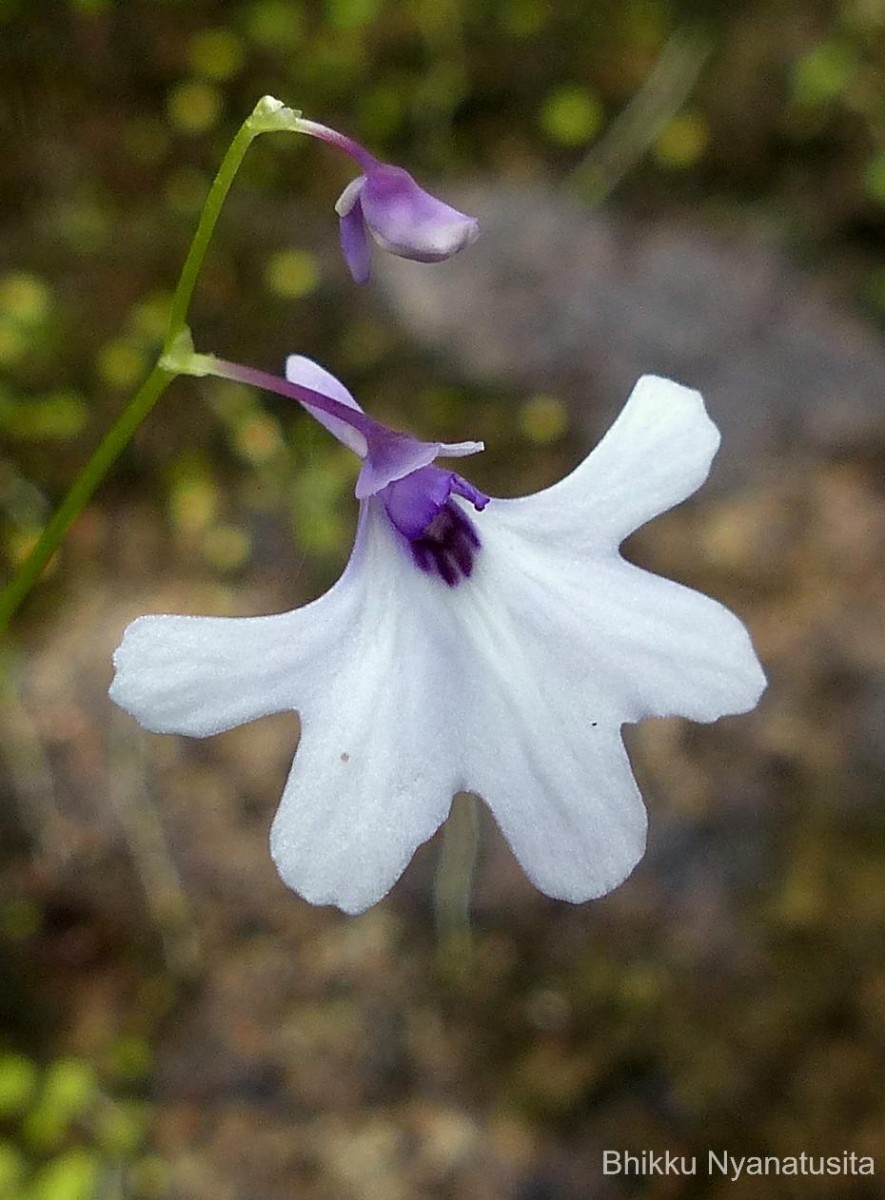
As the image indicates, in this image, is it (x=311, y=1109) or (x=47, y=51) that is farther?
(x=47, y=51)

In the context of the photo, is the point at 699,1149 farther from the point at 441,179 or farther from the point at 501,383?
the point at 441,179

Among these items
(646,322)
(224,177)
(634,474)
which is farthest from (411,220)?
(646,322)

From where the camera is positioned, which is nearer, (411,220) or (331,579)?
(411,220)

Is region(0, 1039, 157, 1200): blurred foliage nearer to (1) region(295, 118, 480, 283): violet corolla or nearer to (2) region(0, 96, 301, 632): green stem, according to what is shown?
(2) region(0, 96, 301, 632): green stem

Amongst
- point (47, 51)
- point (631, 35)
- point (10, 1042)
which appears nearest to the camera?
point (10, 1042)

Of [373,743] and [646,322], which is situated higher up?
[646,322]

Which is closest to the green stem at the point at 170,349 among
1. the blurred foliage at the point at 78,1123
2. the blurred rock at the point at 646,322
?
the blurred foliage at the point at 78,1123

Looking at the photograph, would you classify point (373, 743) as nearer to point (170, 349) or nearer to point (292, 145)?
point (170, 349)

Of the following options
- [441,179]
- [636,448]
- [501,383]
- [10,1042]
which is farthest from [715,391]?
[10,1042]
